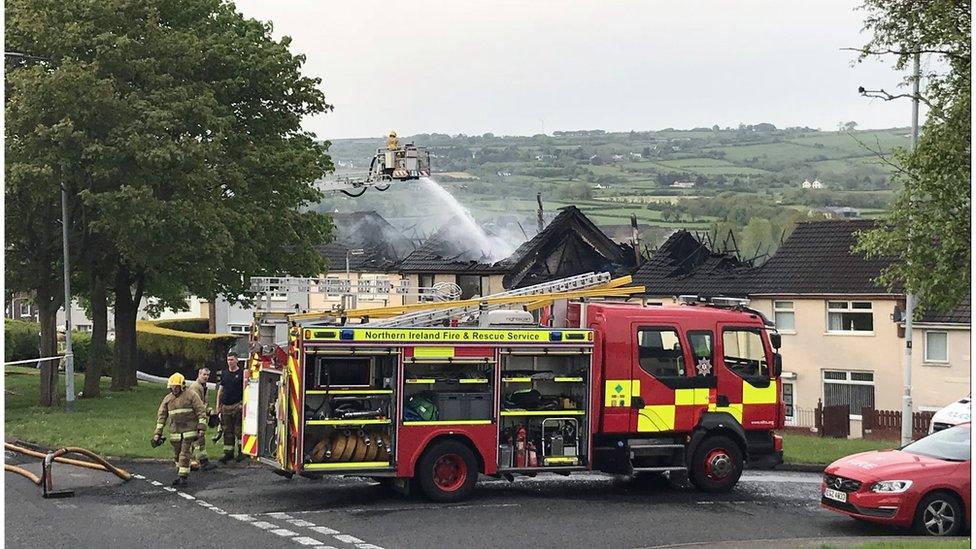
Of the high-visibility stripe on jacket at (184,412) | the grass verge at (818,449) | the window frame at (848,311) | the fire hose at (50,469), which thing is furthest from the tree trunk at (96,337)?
the window frame at (848,311)

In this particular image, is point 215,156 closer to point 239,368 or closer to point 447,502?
point 239,368

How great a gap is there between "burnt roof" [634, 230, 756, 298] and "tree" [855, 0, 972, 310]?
25126mm

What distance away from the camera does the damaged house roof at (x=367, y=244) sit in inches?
2997

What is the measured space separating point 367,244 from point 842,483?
7158cm

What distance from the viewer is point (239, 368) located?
763 inches

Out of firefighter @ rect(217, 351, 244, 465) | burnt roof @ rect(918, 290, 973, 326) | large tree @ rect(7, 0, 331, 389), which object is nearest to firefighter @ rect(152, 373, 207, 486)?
firefighter @ rect(217, 351, 244, 465)

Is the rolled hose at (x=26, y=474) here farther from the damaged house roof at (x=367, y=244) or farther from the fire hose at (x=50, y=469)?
the damaged house roof at (x=367, y=244)

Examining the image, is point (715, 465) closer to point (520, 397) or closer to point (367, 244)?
point (520, 397)

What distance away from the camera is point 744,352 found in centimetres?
1816

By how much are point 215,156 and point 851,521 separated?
20002 millimetres

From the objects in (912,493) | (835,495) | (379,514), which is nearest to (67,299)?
(379,514)

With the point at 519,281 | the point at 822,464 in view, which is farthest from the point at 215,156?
the point at 519,281

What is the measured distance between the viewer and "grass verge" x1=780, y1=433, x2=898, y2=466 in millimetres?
22141

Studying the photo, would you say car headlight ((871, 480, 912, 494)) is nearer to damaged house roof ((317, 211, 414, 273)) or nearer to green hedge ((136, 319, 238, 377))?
green hedge ((136, 319, 238, 377))
